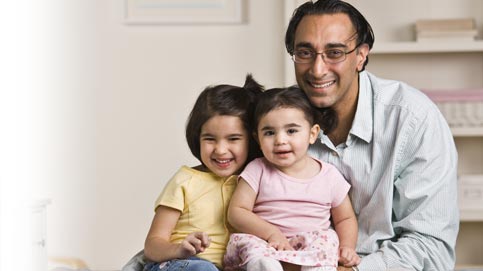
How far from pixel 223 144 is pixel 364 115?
0.45 metres

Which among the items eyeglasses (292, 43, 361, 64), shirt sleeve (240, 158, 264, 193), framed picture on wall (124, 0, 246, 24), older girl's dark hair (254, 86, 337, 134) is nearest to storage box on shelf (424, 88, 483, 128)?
framed picture on wall (124, 0, 246, 24)

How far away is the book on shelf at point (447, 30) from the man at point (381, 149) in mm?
1512

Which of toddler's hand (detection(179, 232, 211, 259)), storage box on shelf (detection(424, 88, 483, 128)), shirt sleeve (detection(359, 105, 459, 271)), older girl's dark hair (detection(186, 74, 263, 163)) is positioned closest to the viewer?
toddler's hand (detection(179, 232, 211, 259))

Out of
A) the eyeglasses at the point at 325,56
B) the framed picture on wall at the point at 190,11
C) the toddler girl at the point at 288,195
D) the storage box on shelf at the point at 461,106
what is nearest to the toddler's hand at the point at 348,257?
the toddler girl at the point at 288,195

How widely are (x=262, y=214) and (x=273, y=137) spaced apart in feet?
0.65

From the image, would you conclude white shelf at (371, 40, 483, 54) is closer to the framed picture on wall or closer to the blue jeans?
the framed picture on wall

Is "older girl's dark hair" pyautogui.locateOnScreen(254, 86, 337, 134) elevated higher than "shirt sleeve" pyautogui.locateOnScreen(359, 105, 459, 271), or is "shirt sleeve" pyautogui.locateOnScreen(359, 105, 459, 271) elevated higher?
"older girl's dark hair" pyautogui.locateOnScreen(254, 86, 337, 134)

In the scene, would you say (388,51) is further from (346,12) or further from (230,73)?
(346,12)

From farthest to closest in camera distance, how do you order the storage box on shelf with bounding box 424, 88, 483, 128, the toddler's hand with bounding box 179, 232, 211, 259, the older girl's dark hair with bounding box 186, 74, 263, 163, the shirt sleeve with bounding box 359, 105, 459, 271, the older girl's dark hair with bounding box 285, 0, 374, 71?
1. the storage box on shelf with bounding box 424, 88, 483, 128
2. the older girl's dark hair with bounding box 285, 0, 374, 71
3. the shirt sleeve with bounding box 359, 105, 459, 271
4. the older girl's dark hair with bounding box 186, 74, 263, 163
5. the toddler's hand with bounding box 179, 232, 211, 259

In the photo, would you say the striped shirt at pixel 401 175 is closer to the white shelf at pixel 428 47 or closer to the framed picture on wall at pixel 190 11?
the white shelf at pixel 428 47

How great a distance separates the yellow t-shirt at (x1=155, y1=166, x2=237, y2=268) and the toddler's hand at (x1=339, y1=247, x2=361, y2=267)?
28 cm

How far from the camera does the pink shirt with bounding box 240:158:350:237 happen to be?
228 cm

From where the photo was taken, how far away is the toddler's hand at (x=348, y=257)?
224cm

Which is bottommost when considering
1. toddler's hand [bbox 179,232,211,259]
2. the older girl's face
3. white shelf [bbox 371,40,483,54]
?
toddler's hand [bbox 179,232,211,259]
